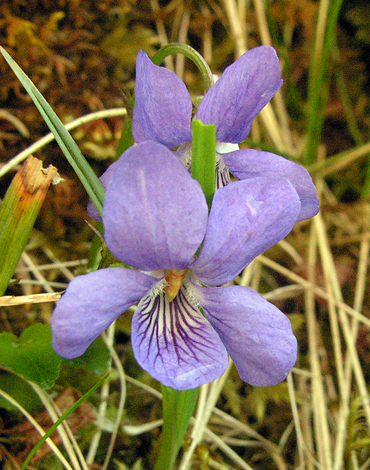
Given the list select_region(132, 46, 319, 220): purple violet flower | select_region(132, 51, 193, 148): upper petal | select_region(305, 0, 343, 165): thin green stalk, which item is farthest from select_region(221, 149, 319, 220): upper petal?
select_region(305, 0, 343, 165): thin green stalk

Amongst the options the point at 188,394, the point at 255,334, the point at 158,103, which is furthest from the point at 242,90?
the point at 188,394

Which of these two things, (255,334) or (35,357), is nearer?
(255,334)

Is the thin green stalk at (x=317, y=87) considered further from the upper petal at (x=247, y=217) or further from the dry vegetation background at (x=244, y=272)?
the upper petal at (x=247, y=217)

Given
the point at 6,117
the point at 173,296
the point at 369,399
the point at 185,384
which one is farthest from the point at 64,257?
the point at 369,399

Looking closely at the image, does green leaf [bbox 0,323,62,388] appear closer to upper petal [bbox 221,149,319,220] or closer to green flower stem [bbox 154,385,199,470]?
green flower stem [bbox 154,385,199,470]

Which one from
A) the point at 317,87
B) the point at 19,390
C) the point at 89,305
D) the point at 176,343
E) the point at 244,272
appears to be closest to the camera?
the point at 89,305

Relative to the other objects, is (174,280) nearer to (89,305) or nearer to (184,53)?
(89,305)
